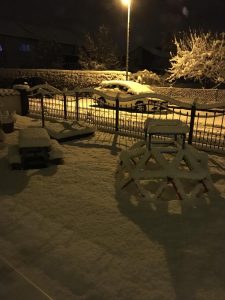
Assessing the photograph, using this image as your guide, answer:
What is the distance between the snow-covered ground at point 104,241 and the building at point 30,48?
→ 3368cm

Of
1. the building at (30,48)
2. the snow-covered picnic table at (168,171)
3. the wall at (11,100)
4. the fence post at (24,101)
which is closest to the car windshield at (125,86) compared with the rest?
the fence post at (24,101)

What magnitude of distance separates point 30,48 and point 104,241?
1697 inches

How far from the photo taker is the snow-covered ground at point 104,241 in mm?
3469

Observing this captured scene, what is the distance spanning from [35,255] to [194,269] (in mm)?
1939

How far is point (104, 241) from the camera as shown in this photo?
4312 mm

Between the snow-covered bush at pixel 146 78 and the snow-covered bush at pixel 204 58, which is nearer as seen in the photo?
the snow-covered bush at pixel 204 58

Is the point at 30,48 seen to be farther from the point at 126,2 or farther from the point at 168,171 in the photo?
the point at 168,171

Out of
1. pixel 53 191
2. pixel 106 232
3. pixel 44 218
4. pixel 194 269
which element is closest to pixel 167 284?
pixel 194 269

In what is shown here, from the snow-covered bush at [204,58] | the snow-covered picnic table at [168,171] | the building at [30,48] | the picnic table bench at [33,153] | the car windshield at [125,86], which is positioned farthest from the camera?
the building at [30,48]

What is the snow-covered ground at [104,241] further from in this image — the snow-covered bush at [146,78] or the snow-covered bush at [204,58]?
the snow-covered bush at [146,78]

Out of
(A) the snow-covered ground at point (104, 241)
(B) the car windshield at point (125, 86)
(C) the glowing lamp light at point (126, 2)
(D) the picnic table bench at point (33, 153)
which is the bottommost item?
(A) the snow-covered ground at point (104, 241)

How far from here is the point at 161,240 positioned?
14.3ft

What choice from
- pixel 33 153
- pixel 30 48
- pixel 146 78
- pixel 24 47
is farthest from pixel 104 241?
pixel 30 48

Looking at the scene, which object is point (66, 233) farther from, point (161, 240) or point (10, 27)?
point (10, 27)
